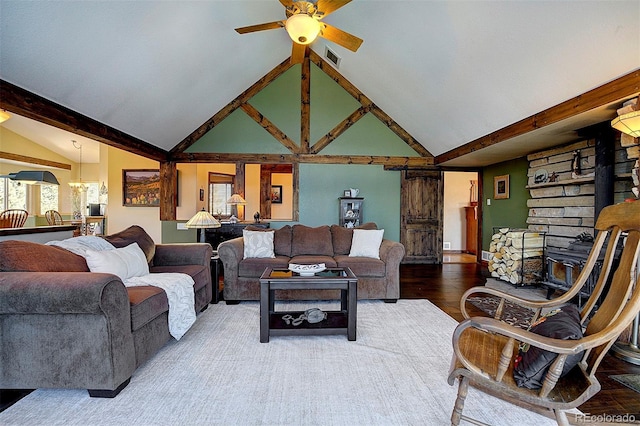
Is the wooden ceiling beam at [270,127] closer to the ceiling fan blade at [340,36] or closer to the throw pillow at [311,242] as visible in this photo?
the throw pillow at [311,242]

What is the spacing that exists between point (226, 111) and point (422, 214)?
187 inches

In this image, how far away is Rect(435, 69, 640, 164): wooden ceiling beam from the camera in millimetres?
2607

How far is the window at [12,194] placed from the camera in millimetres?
7918

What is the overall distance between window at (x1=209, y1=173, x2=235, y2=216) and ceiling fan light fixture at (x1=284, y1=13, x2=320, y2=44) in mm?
5789

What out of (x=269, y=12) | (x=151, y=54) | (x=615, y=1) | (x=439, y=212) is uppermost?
(x=269, y=12)

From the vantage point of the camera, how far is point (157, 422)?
165cm

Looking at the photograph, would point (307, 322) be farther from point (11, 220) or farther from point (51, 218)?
point (51, 218)

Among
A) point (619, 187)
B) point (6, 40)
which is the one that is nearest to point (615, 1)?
point (619, 187)

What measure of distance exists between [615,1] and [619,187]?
7.49 feet

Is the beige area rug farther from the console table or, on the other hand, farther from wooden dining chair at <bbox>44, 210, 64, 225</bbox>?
wooden dining chair at <bbox>44, 210, 64, 225</bbox>

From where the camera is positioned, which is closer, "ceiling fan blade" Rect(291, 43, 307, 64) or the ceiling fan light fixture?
the ceiling fan light fixture

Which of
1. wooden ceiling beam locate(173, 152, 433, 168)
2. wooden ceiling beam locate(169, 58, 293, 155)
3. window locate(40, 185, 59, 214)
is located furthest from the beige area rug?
window locate(40, 185, 59, 214)

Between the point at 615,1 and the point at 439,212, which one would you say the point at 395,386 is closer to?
the point at 615,1

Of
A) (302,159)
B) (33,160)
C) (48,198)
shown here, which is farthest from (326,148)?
(48,198)
